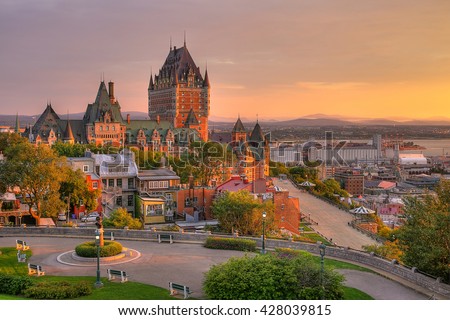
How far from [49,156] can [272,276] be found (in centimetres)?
1917

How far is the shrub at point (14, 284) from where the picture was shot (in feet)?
52.0

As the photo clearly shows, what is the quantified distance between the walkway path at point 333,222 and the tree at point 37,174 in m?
25.8

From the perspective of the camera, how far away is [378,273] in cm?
1867

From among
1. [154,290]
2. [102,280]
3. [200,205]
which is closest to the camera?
[154,290]

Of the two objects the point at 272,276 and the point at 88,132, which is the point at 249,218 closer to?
the point at 272,276

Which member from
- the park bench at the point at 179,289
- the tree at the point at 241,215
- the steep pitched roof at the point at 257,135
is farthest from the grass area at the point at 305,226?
the steep pitched roof at the point at 257,135

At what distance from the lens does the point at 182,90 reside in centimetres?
12150

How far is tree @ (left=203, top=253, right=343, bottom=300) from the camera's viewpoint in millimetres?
14141

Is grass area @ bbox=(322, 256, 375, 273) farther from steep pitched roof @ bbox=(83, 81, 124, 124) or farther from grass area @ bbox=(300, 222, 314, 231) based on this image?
steep pitched roof @ bbox=(83, 81, 124, 124)

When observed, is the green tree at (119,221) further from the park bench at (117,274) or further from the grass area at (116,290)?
the park bench at (117,274)

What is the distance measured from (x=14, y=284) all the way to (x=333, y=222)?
46129 mm

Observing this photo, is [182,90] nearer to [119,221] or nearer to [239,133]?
[239,133]

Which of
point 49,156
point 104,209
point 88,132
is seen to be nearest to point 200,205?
point 104,209

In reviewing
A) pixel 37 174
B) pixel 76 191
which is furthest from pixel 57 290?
pixel 76 191
